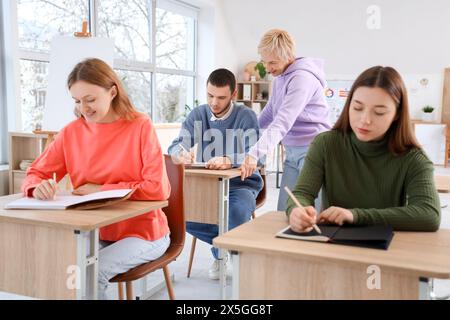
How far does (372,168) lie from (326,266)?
1.60 ft

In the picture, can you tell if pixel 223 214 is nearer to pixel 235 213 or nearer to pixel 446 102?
pixel 235 213

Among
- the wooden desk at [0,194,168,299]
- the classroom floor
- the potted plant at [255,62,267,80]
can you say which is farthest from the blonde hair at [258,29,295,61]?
Result: the potted plant at [255,62,267,80]

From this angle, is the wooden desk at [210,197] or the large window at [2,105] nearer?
the wooden desk at [210,197]

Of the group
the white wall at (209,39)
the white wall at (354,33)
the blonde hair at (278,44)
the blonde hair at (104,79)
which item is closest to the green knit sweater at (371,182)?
the blonde hair at (104,79)

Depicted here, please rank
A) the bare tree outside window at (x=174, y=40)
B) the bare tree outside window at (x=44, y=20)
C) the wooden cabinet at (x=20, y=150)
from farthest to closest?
the bare tree outside window at (x=174, y=40), the bare tree outside window at (x=44, y=20), the wooden cabinet at (x=20, y=150)

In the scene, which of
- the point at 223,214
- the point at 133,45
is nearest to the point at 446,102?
the point at 133,45

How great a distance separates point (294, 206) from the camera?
59.9 inches

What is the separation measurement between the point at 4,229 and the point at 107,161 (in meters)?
0.46

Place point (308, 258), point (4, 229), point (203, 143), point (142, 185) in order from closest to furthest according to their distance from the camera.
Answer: point (308, 258)
point (4, 229)
point (142, 185)
point (203, 143)

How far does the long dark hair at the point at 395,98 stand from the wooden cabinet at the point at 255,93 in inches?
276

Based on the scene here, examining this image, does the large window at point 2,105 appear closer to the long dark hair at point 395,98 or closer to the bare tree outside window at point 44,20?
the bare tree outside window at point 44,20

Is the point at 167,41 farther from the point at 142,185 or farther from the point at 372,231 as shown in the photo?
the point at 372,231

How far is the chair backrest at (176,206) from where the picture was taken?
2.14 meters
